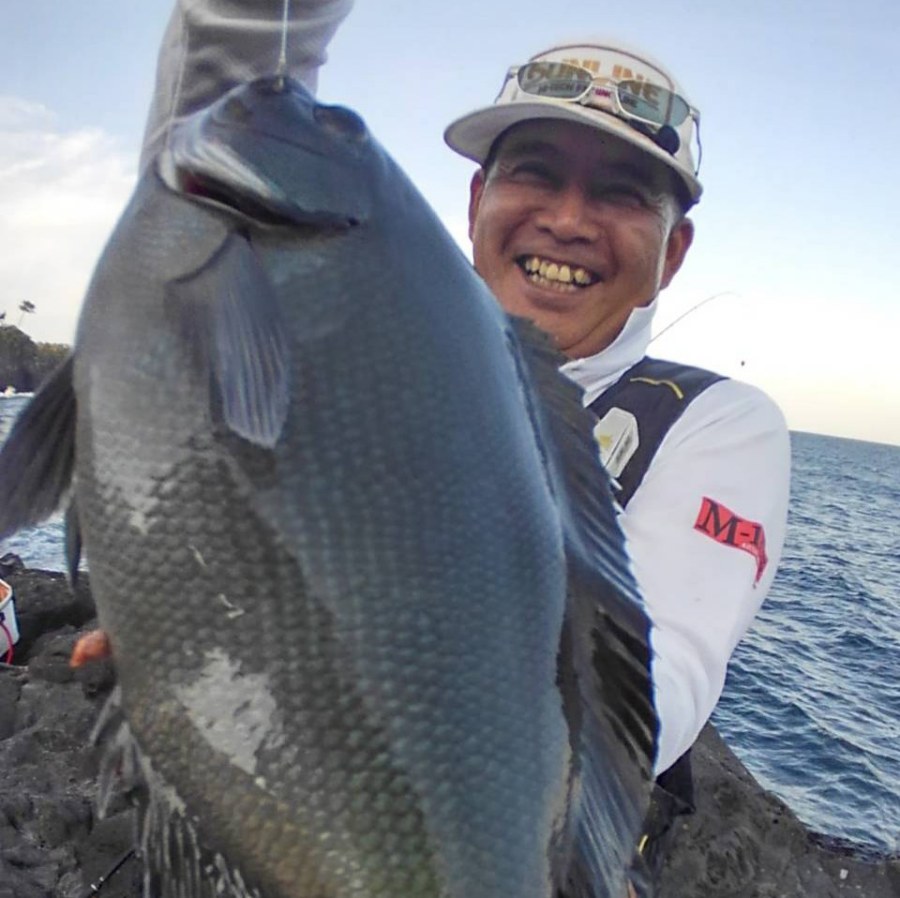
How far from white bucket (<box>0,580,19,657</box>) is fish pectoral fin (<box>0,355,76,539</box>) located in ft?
35.4

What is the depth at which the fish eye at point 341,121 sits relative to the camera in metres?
1.73

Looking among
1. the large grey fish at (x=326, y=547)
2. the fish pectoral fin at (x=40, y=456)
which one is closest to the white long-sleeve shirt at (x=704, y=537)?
the large grey fish at (x=326, y=547)

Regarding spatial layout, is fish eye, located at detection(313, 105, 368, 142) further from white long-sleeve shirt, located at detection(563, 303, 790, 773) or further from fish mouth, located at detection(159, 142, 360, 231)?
white long-sleeve shirt, located at detection(563, 303, 790, 773)

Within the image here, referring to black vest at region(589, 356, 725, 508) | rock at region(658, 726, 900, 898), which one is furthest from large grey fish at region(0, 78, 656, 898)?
rock at region(658, 726, 900, 898)

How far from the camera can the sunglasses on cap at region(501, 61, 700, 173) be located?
10.9 ft

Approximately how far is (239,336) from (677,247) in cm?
271

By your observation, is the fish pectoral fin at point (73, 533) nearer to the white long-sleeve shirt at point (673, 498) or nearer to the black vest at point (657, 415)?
the white long-sleeve shirt at point (673, 498)

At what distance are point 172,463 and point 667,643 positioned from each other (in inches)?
52.9

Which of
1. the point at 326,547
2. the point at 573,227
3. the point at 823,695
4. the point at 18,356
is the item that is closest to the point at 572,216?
the point at 573,227

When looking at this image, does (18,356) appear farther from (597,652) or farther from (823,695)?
(597,652)

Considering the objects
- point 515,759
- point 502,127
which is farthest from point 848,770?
point 515,759

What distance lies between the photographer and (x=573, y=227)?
A: 3.35 metres

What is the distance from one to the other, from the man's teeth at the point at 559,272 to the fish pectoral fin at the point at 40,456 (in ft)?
7.03

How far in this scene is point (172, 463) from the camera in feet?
4.98
